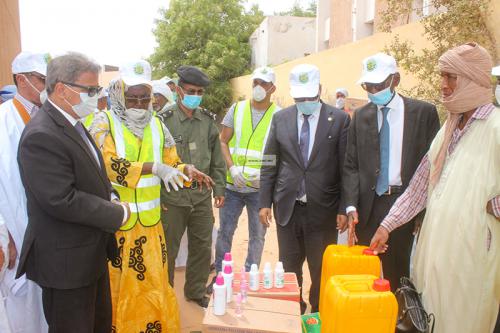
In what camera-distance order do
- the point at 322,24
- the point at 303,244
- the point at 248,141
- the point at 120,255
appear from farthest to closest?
the point at 322,24
the point at 248,141
the point at 303,244
the point at 120,255

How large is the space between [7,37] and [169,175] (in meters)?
5.64

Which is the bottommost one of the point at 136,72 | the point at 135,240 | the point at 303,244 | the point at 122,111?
the point at 303,244

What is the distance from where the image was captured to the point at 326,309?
7.81ft

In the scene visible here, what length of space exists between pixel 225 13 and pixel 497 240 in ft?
80.6

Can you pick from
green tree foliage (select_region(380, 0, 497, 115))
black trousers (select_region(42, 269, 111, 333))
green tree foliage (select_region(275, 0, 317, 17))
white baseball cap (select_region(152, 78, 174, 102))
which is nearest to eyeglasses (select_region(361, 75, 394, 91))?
black trousers (select_region(42, 269, 111, 333))

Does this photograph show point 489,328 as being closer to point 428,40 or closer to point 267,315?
point 267,315

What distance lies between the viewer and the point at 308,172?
3295 millimetres

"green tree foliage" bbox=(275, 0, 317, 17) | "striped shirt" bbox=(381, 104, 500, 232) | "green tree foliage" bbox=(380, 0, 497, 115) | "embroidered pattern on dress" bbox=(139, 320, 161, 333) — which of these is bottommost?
"embroidered pattern on dress" bbox=(139, 320, 161, 333)

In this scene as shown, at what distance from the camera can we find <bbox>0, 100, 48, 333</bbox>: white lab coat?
2.46 metres

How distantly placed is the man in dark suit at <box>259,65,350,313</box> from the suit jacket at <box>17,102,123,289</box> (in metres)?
1.54

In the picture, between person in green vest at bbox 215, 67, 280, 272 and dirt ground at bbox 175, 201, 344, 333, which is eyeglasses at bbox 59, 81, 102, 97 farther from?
person in green vest at bbox 215, 67, 280, 272

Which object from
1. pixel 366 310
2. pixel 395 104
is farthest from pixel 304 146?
pixel 366 310

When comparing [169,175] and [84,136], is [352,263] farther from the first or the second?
[84,136]

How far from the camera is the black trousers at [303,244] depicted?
3.37 meters
